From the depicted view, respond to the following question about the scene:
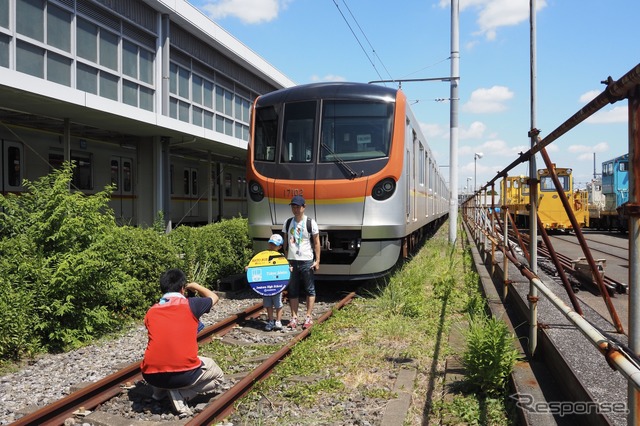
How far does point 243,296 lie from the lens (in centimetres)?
875

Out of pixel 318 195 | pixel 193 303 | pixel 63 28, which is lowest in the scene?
pixel 193 303

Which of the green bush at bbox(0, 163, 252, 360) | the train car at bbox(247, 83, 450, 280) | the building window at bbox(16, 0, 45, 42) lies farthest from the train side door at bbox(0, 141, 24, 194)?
the train car at bbox(247, 83, 450, 280)

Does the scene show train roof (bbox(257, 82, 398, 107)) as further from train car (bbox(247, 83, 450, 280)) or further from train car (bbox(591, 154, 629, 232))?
train car (bbox(591, 154, 629, 232))

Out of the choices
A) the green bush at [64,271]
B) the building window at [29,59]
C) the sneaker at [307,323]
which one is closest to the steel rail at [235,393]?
the sneaker at [307,323]

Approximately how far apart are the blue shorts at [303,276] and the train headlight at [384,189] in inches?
65.6

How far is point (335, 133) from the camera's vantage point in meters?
8.11

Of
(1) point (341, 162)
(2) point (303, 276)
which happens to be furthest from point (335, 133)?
(2) point (303, 276)

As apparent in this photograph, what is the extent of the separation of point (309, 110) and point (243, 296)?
10.3 ft

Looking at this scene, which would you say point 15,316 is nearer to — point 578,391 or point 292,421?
point 292,421

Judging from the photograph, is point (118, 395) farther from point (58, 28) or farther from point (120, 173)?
point (120, 173)

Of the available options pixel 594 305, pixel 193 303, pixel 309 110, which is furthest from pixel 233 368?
pixel 594 305

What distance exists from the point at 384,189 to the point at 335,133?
1.15 metres

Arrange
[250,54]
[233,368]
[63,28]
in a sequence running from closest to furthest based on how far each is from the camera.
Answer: [233,368]
[63,28]
[250,54]

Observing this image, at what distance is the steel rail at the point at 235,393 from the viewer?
3.70 m
